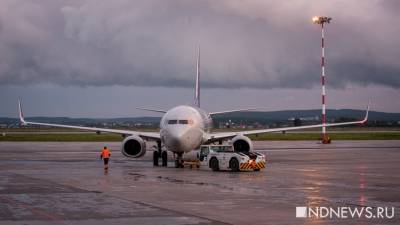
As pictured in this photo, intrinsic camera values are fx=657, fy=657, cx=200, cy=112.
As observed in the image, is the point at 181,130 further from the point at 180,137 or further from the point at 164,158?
the point at 164,158

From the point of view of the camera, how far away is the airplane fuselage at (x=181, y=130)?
39812mm

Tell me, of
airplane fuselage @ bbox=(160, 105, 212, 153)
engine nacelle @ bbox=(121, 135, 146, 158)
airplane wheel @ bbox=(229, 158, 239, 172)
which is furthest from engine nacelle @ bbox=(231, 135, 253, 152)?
airplane wheel @ bbox=(229, 158, 239, 172)

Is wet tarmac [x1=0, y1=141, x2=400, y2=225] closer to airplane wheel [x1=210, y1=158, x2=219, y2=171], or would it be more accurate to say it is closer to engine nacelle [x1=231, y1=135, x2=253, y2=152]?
airplane wheel [x1=210, y1=158, x2=219, y2=171]

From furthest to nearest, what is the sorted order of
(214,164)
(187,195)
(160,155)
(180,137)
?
(160,155)
(180,137)
(214,164)
(187,195)

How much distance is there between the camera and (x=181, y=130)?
→ 39875 mm

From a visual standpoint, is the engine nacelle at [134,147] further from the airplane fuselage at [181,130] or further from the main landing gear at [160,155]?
the airplane fuselage at [181,130]

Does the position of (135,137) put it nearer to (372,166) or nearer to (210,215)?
(372,166)

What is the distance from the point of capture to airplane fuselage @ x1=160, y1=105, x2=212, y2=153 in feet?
131

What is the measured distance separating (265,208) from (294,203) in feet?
5.09

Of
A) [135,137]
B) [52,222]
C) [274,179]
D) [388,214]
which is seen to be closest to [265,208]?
[388,214]

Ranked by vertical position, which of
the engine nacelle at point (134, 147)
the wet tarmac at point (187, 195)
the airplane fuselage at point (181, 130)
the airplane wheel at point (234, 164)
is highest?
the airplane fuselage at point (181, 130)

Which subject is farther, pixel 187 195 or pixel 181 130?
pixel 181 130

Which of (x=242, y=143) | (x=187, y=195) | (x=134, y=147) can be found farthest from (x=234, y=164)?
(x=187, y=195)

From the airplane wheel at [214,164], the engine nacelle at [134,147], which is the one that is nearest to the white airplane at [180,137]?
the engine nacelle at [134,147]
